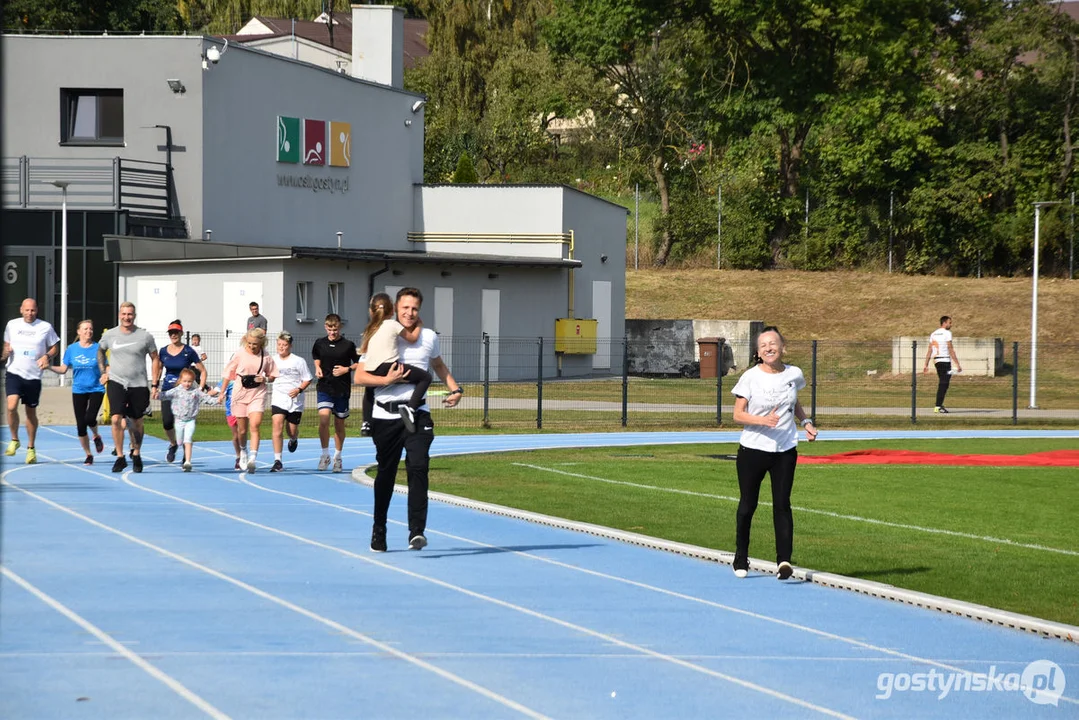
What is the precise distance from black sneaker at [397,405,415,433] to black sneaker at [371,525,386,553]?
38.3 inches

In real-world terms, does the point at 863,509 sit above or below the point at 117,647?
below

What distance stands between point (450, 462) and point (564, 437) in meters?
6.71

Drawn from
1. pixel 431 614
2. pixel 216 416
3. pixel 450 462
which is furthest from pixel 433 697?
pixel 216 416

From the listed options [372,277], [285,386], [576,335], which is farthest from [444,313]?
[285,386]

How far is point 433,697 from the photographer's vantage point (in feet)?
22.7

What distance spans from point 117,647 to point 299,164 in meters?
37.0

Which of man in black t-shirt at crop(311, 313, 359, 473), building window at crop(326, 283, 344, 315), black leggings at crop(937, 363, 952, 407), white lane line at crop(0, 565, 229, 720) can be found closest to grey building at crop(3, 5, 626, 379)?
building window at crop(326, 283, 344, 315)

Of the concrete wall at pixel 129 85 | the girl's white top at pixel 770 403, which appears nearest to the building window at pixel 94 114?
the concrete wall at pixel 129 85

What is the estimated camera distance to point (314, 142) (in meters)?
44.1

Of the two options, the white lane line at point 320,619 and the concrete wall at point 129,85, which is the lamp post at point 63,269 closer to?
the concrete wall at point 129,85

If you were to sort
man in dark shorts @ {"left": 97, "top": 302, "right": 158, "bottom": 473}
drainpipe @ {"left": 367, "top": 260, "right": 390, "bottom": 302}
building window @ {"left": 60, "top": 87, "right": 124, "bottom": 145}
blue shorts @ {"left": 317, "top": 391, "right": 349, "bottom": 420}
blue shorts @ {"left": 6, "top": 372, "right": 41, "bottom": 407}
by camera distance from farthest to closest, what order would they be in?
building window @ {"left": 60, "top": 87, "right": 124, "bottom": 145} → drainpipe @ {"left": 367, "top": 260, "right": 390, "bottom": 302} → blue shorts @ {"left": 317, "top": 391, "right": 349, "bottom": 420} → blue shorts @ {"left": 6, "top": 372, "right": 41, "bottom": 407} → man in dark shorts @ {"left": 97, "top": 302, "right": 158, "bottom": 473}

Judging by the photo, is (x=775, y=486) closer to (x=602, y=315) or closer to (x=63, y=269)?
Answer: (x=63, y=269)

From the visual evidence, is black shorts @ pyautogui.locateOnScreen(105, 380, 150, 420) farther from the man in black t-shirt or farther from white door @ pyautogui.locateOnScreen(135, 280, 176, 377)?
white door @ pyautogui.locateOnScreen(135, 280, 176, 377)

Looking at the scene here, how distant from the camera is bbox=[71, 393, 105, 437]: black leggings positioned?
61.7ft
